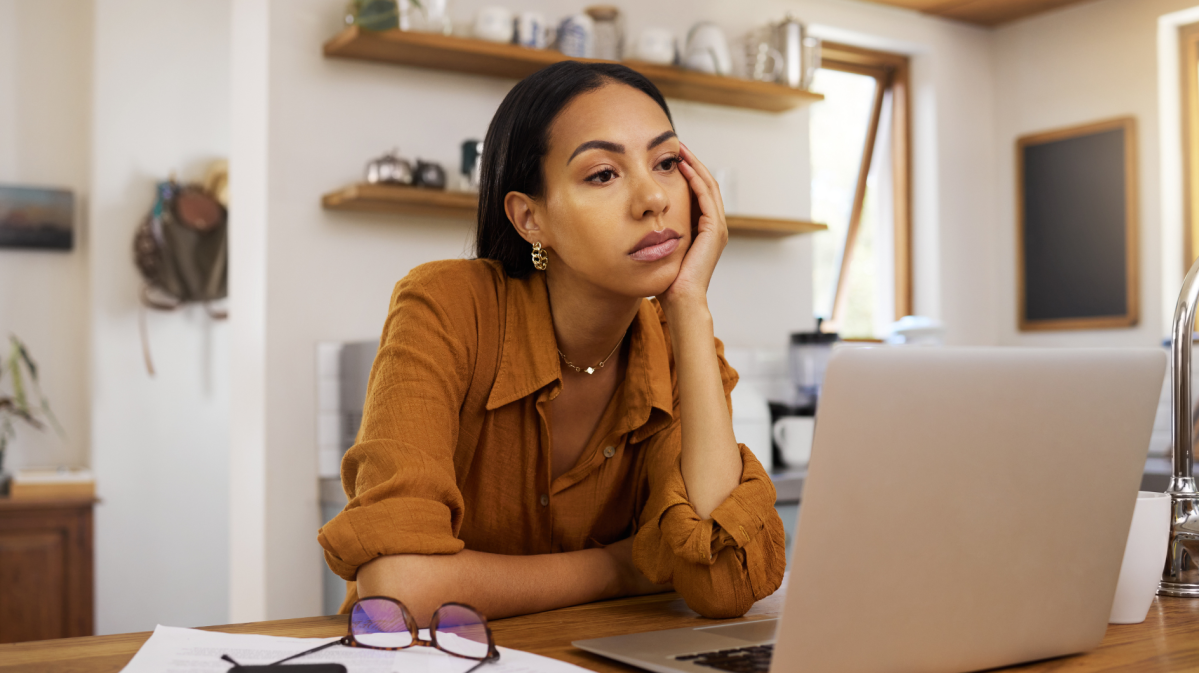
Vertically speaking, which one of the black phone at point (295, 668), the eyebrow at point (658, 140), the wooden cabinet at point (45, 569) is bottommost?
the wooden cabinet at point (45, 569)

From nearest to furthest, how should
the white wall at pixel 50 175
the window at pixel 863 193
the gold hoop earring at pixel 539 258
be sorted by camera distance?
the gold hoop earring at pixel 539 258 < the white wall at pixel 50 175 < the window at pixel 863 193

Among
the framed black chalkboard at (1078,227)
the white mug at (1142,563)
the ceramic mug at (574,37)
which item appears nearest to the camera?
the white mug at (1142,563)

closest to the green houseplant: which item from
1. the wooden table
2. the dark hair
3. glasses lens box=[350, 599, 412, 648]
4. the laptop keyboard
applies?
the dark hair

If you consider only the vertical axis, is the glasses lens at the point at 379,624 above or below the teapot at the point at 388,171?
below

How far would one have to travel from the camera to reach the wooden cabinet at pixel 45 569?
337 cm

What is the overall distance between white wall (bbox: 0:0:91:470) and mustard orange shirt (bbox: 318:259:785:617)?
3076mm

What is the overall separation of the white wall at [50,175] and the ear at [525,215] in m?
3.15

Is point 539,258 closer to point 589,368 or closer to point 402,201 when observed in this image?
point 589,368

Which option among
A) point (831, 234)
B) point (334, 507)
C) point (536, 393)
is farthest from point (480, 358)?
point (831, 234)

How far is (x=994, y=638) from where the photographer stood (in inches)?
29.4

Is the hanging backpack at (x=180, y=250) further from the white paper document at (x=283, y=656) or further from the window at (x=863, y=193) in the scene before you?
the white paper document at (x=283, y=656)

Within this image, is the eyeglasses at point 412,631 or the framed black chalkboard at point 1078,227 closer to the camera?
the eyeglasses at point 412,631

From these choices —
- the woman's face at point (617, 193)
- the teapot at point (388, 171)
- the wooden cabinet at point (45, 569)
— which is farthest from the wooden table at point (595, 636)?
the wooden cabinet at point (45, 569)

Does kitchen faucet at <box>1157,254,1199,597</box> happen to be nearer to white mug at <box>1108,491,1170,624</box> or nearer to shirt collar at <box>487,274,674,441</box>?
white mug at <box>1108,491,1170,624</box>
